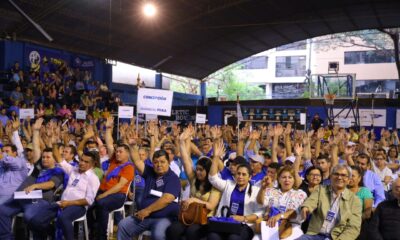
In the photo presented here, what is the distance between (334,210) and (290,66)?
45557 millimetres

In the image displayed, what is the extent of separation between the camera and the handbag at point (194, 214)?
15.1 feet

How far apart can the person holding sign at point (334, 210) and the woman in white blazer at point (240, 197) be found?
0.52 m

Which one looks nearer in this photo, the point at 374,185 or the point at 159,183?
the point at 159,183

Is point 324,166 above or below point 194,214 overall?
above

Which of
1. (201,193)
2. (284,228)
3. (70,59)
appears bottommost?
(284,228)

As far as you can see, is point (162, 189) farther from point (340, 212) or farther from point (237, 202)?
point (340, 212)

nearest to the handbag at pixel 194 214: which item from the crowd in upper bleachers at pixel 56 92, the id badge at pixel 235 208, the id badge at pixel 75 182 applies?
the id badge at pixel 235 208

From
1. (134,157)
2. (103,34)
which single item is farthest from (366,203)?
(103,34)

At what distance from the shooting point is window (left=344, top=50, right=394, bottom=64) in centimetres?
3853

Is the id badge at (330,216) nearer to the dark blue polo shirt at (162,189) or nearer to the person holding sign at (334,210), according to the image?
the person holding sign at (334,210)

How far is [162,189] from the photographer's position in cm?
488

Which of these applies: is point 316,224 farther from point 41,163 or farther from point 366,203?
point 41,163

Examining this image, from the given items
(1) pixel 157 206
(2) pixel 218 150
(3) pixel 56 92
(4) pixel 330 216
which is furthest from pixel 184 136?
(3) pixel 56 92

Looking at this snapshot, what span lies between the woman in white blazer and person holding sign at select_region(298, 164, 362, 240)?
0.52 metres
